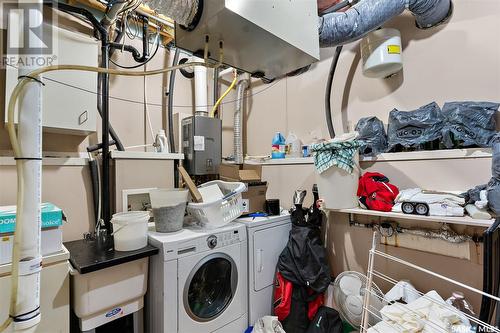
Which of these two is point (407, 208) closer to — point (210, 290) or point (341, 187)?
point (341, 187)

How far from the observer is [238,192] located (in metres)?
1.86

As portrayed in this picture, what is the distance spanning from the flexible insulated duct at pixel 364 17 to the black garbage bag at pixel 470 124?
67 cm

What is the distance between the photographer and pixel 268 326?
5.67 feet

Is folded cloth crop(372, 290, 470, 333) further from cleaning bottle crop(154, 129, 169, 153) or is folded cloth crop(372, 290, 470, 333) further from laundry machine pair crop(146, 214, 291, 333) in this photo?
cleaning bottle crop(154, 129, 169, 153)

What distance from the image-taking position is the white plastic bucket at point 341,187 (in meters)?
1.72

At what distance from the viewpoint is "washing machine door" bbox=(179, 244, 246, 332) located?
4.94 feet

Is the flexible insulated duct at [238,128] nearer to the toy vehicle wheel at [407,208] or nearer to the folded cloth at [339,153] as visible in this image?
the folded cloth at [339,153]

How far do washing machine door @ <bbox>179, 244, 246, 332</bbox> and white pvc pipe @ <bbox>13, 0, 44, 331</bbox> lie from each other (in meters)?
0.89

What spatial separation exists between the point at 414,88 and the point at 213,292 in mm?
2151

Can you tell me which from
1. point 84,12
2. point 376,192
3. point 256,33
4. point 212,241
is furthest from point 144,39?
point 376,192

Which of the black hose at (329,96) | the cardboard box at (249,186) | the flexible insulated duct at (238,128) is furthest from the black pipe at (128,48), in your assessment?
the black hose at (329,96)

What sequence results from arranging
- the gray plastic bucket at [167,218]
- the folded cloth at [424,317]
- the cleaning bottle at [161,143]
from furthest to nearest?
the cleaning bottle at [161,143]
the gray plastic bucket at [167,218]
the folded cloth at [424,317]

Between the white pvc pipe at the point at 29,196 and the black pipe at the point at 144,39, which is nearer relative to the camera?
the white pvc pipe at the point at 29,196

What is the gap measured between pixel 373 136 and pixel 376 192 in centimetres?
44
